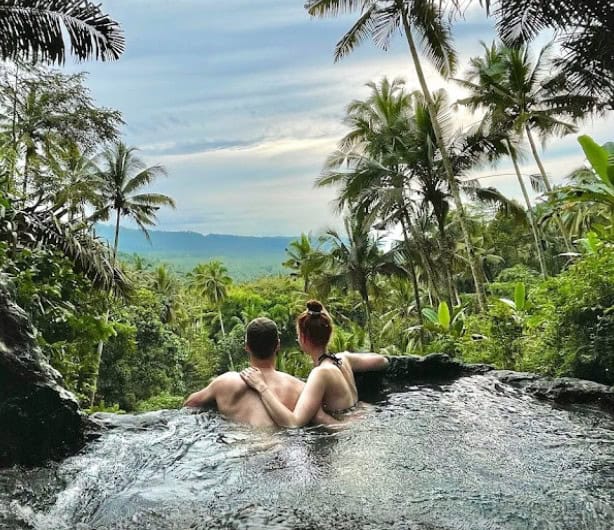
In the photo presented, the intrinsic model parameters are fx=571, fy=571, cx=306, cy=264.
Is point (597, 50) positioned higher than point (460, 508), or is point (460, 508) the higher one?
point (597, 50)

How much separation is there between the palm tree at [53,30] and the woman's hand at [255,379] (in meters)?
5.92

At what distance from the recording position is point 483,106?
21.6 metres

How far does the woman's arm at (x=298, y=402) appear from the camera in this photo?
12.9ft

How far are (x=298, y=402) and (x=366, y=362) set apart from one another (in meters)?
1.38

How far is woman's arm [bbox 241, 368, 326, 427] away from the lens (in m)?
3.94

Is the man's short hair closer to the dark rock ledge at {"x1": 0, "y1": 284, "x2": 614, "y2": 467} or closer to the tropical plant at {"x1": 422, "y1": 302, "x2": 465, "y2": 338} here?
the dark rock ledge at {"x1": 0, "y1": 284, "x2": 614, "y2": 467}

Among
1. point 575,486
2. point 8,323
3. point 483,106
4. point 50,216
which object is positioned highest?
point 483,106

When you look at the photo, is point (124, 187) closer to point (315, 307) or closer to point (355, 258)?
point (355, 258)

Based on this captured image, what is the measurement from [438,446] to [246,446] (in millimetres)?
1224

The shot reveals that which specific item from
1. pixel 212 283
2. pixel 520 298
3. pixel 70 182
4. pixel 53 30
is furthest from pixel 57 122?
pixel 212 283

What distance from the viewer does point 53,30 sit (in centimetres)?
771

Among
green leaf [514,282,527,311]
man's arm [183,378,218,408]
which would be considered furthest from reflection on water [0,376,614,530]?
green leaf [514,282,527,311]

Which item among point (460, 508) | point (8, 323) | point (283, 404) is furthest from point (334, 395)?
point (8, 323)

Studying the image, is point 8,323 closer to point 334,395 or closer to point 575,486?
point 334,395
